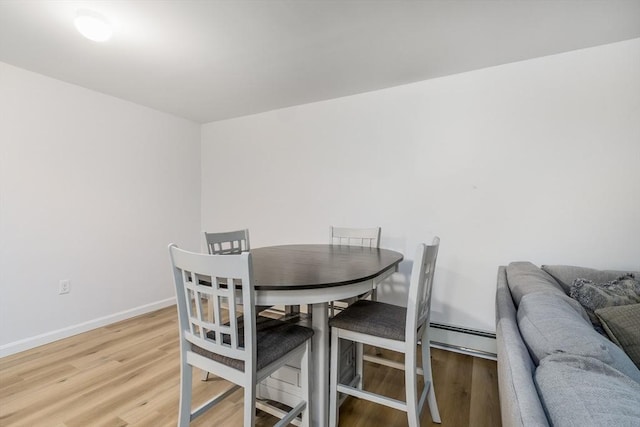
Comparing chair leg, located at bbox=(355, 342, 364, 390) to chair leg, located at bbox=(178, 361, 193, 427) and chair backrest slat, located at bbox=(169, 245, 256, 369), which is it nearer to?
chair backrest slat, located at bbox=(169, 245, 256, 369)

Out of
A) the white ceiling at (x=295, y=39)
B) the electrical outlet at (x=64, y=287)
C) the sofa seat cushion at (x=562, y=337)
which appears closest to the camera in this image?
the sofa seat cushion at (x=562, y=337)

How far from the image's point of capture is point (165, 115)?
3328 millimetres

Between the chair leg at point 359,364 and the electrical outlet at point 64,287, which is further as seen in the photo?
the electrical outlet at point 64,287

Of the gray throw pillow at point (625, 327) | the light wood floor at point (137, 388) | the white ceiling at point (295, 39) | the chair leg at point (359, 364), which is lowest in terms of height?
the light wood floor at point (137, 388)

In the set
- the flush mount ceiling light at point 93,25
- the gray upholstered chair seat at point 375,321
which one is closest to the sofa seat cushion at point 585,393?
the gray upholstered chair seat at point 375,321

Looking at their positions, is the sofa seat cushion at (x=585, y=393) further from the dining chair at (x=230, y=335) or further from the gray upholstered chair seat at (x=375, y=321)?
the dining chair at (x=230, y=335)

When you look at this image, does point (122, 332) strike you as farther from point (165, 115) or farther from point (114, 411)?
point (165, 115)

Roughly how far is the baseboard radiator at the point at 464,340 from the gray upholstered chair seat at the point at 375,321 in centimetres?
99

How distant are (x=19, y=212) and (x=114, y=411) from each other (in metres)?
1.75

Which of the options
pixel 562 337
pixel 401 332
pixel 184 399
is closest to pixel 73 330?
pixel 184 399

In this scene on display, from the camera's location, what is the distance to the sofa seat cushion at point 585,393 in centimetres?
54

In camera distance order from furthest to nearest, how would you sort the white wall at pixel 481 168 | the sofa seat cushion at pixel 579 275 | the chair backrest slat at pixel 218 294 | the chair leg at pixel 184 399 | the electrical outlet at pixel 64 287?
1. the electrical outlet at pixel 64 287
2. the white wall at pixel 481 168
3. the sofa seat cushion at pixel 579 275
4. the chair leg at pixel 184 399
5. the chair backrest slat at pixel 218 294

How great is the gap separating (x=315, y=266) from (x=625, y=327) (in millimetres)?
1292

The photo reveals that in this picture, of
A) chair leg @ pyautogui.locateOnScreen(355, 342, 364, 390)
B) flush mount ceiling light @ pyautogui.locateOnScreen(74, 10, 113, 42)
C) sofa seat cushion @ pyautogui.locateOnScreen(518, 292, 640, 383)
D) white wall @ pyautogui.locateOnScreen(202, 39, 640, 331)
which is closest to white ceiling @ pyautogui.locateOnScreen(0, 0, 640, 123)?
flush mount ceiling light @ pyautogui.locateOnScreen(74, 10, 113, 42)
